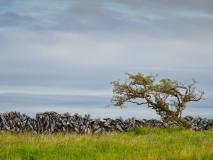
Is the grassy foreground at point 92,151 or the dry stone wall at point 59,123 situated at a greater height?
the dry stone wall at point 59,123

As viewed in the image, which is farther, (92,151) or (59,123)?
(59,123)

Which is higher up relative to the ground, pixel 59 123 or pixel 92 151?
pixel 59 123

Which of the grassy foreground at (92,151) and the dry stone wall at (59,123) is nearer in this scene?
the grassy foreground at (92,151)

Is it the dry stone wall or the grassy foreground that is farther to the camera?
the dry stone wall

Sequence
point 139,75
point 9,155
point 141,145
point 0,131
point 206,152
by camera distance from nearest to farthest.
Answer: point 9,155 → point 206,152 → point 141,145 → point 0,131 → point 139,75

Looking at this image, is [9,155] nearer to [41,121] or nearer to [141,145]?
[141,145]

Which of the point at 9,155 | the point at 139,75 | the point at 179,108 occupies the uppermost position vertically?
the point at 139,75

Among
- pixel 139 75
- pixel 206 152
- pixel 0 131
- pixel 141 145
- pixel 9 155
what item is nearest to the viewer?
pixel 9 155

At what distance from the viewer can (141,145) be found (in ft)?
59.6

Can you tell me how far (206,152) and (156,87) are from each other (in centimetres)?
1881

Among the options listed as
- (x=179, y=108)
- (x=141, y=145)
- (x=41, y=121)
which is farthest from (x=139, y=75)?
(x=141, y=145)

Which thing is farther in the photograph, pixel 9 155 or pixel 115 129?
pixel 115 129

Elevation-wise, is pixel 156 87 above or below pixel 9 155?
above

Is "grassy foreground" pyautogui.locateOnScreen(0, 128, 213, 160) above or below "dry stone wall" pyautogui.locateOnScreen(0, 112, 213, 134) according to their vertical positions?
below
